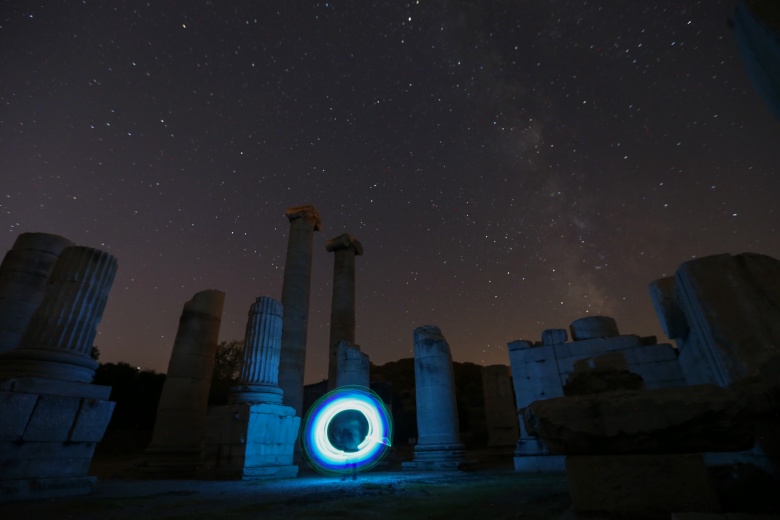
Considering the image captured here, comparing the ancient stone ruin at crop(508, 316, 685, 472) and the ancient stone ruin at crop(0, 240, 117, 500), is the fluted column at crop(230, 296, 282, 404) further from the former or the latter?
the ancient stone ruin at crop(508, 316, 685, 472)

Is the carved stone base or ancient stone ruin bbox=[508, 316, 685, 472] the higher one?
ancient stone ruin bbox=[508, 316, 685, 472]

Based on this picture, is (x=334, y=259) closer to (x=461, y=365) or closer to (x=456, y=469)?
(x=456, y=469)

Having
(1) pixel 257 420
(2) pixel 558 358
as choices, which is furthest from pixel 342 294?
(2) pixel 558 358

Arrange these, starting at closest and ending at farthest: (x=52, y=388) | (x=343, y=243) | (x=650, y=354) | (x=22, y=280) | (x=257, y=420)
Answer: (x=52, y=388) → (x=650, y=354) → (x=22, y=280) → (x=257, y=420) → (x=343, y=243)

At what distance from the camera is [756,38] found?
2.45 meters

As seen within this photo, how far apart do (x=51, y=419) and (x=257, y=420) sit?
439 cm

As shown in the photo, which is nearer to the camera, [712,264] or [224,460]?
[712,264]

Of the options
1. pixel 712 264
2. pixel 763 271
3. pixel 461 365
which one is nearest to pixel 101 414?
pixel 712 264

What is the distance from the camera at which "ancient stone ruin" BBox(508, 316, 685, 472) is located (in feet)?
28.9

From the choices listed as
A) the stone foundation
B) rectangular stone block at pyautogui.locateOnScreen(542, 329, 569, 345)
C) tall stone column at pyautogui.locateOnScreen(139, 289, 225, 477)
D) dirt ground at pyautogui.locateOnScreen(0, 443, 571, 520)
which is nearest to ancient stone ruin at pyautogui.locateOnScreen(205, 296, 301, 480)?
tall stone column at pyautogui.locateOnScreen(139, 289, 225, 477)

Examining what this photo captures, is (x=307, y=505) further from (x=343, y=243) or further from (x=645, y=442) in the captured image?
(x=343, y=243)

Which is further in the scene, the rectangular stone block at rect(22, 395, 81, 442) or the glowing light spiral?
the glowing light spiral

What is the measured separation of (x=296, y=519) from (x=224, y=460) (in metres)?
6.24

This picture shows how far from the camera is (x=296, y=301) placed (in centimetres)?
1748
